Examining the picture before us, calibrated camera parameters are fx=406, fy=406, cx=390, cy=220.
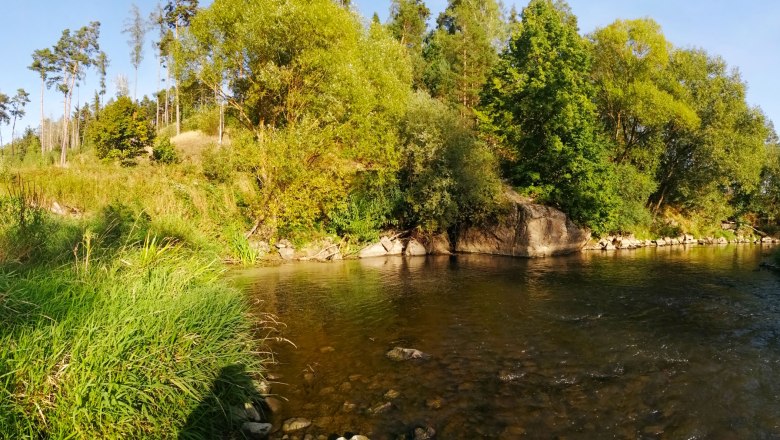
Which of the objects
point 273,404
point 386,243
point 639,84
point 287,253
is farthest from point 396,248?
point 639,84

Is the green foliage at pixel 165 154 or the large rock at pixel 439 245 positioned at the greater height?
the green foliage at pixel 165 154

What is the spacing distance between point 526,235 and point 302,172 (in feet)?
54.8

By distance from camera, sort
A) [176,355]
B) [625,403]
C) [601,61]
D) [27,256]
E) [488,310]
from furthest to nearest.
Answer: [601,61]
[488,310]
[27,256]
[625,403]
[176,355]

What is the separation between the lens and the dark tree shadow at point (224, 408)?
18.6 feet

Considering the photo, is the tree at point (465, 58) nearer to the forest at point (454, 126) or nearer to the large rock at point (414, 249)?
the forest at point (454, 126)

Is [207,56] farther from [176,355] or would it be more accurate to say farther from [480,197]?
[176,355]

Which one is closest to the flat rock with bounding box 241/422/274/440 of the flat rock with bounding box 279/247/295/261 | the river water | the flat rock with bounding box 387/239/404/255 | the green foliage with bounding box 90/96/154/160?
the river water

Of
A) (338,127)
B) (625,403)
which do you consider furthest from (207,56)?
(625,403)

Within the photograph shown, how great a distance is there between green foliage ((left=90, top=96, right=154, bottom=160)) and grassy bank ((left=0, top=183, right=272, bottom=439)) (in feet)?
121

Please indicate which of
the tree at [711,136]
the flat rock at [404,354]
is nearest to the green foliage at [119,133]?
the flat rock at [404,354]

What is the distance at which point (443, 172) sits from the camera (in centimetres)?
2925

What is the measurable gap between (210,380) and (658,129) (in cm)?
4821

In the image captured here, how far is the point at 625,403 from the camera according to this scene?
736 centimetres

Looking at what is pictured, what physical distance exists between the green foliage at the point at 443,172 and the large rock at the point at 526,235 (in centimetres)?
149
